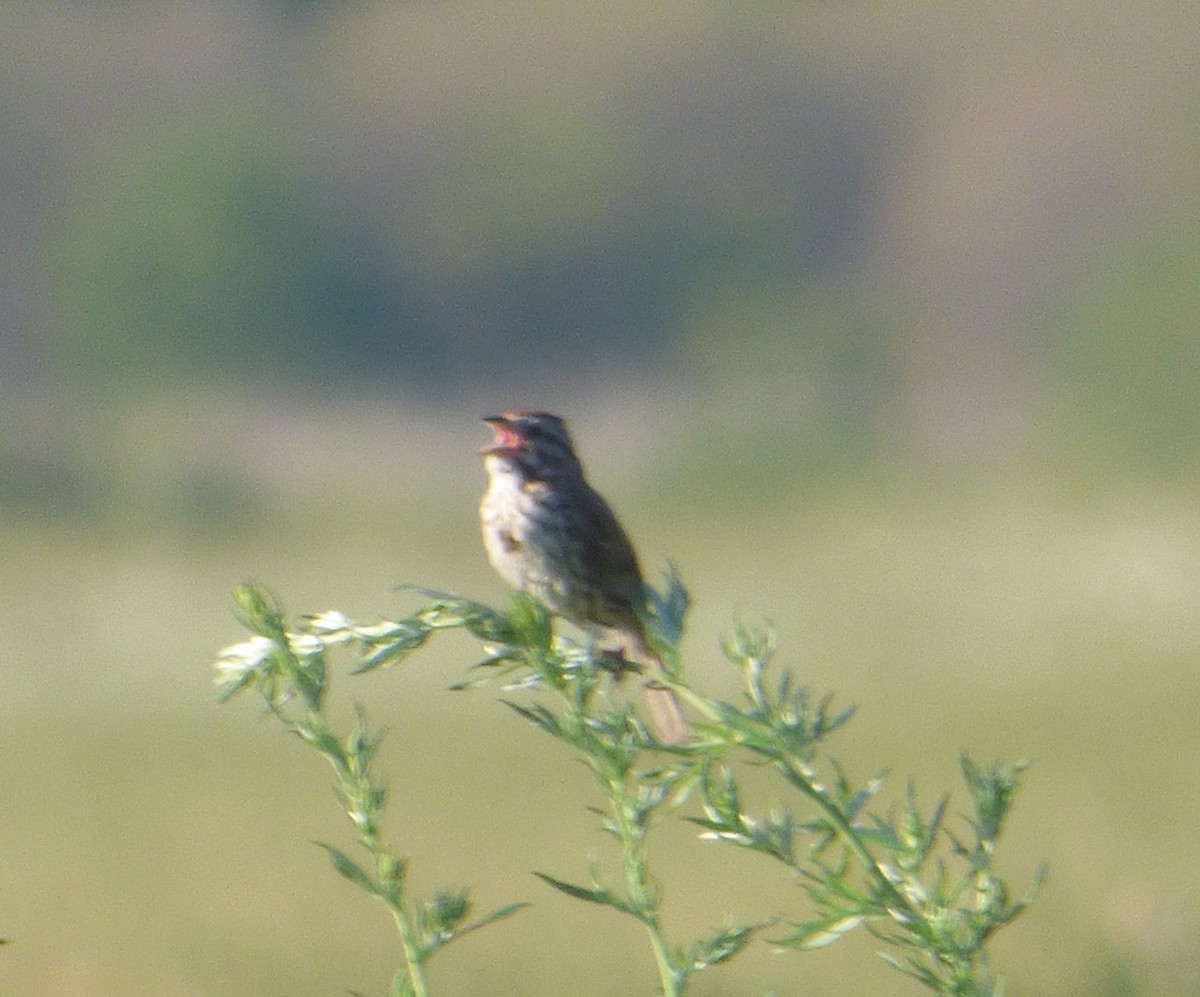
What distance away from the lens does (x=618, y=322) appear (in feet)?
122

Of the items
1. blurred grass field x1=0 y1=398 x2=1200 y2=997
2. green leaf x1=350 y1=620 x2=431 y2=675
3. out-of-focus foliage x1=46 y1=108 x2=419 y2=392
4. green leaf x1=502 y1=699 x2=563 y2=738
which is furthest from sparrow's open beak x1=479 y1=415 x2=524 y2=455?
out-of-focus foliage x1=46 y1=108 x2=419 y2=392

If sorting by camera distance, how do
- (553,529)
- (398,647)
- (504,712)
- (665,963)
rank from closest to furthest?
1. (665,963)
2. (398,647)
3. (553,529)
4. (504,712)

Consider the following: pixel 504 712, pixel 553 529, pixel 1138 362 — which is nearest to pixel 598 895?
pixel 553 529

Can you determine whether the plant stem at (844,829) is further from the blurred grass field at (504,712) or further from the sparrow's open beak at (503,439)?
the sparrow's open beak at (503,439)

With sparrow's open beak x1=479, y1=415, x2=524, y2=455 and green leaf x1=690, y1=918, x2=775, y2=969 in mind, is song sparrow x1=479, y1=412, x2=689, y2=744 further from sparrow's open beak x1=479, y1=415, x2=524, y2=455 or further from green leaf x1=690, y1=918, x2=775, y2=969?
green leaf x1=690, y1=918, x2=775, y2=969

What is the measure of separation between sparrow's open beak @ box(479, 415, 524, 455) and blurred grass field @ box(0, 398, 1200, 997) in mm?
1655

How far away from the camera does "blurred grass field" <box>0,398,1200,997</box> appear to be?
722 cm

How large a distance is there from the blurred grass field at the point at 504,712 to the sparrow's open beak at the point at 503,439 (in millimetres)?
1655

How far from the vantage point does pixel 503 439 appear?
452 cm

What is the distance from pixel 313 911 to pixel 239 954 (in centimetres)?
98

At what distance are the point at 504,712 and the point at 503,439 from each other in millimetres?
10478

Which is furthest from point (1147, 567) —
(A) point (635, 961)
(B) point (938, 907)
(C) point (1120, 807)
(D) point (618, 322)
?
(D) point (618, 322)

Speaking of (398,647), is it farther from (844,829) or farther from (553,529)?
(553,529)

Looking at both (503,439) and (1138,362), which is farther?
(1138,362)
